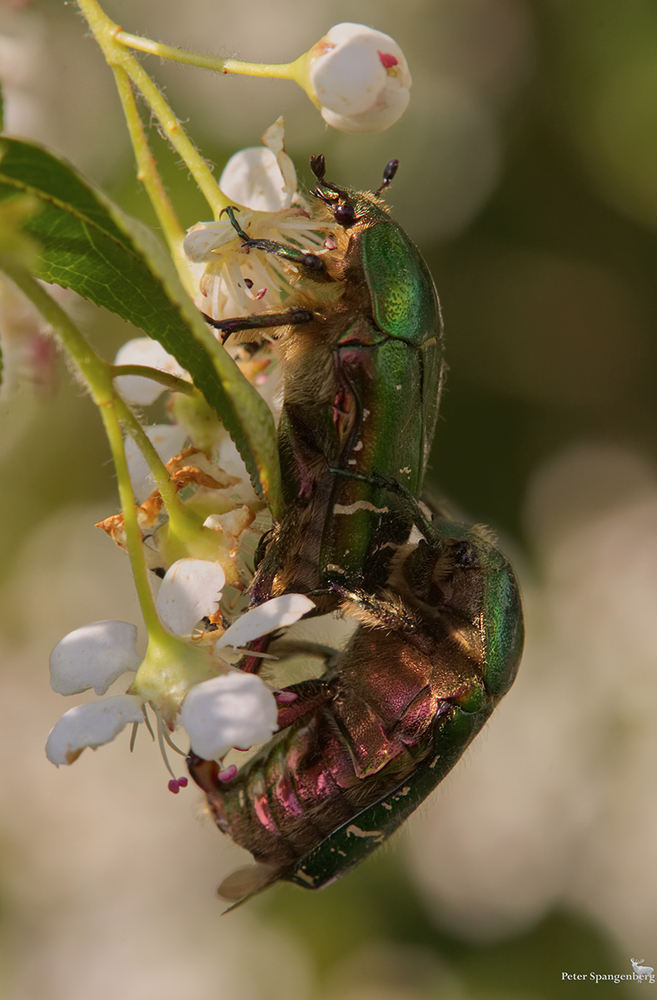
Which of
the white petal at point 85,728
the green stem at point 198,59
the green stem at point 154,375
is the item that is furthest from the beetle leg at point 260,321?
the white petal at point 85,728

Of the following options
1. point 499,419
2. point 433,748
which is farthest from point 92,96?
point 433,748

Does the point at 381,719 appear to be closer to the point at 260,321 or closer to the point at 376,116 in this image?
the point at 260,321

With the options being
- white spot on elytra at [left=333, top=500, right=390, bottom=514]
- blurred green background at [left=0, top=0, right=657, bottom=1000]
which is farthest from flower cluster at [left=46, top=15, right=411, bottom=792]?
blurred green background at [left=0, top=0, right=657, bottom=1000]

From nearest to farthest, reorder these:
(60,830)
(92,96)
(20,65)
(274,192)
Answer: (274,192), (20,65), (92,96), (60,830)

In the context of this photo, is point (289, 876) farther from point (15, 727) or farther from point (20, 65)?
point (15, 727)

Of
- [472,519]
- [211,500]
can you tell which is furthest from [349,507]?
[472,519]

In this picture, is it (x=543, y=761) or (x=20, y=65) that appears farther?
(x=543, y=761)

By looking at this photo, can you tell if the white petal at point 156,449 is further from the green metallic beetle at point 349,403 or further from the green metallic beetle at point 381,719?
the green metallic beetle at point 381,719

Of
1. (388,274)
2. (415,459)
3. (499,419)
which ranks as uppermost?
(388,274)
